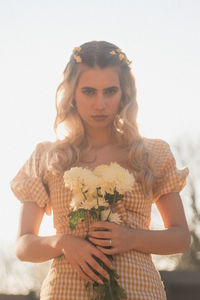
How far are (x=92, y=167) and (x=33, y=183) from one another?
0.41 m

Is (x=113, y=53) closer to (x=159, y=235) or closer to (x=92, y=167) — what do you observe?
(x=92, y=167)

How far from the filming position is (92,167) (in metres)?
3.05

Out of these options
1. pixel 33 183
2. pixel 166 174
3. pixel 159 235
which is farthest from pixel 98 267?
pixel 166 174

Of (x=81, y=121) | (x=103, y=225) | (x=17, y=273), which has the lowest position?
(x=17, y=273)

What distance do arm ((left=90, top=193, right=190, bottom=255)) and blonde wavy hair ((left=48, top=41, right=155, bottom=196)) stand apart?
292mm

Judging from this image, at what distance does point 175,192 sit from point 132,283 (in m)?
0.71

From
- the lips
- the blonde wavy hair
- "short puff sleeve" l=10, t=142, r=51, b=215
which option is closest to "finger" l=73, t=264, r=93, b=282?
"short puff sleeve" l=10, t=142, r=51, b=215

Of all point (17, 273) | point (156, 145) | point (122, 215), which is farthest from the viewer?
point (17, 273)

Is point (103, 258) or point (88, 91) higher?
point (88, 91)

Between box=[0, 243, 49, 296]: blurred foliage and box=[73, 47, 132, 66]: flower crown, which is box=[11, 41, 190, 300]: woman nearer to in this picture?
box=[73, 47, 132, 66]: flower crown

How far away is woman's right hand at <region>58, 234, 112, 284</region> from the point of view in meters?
2.42

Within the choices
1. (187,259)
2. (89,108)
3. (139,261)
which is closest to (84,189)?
(139,261)

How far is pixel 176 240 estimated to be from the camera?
2.79 metres

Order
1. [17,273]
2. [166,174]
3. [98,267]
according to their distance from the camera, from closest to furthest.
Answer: [98,267] → [166,174] → [17,273]
